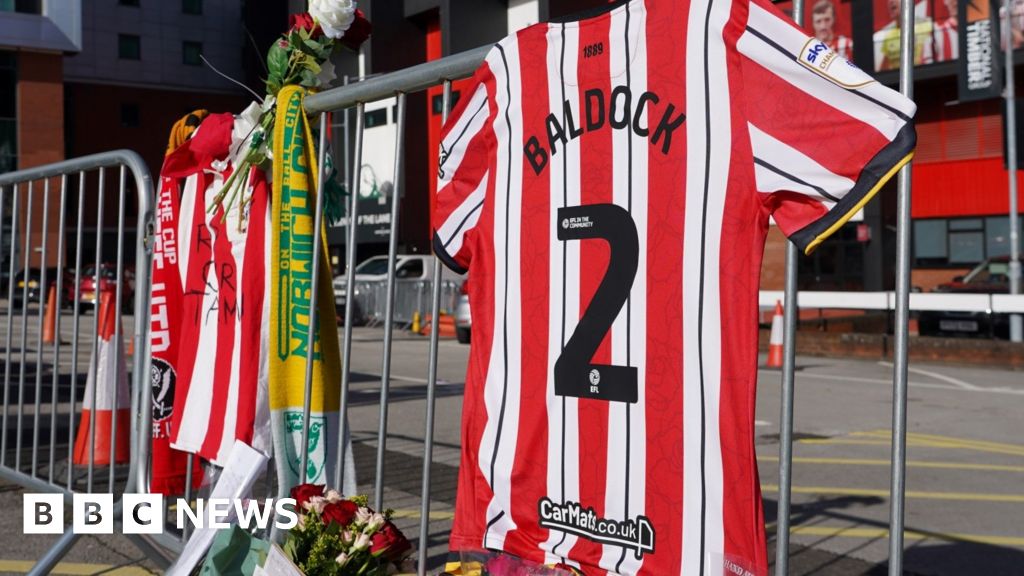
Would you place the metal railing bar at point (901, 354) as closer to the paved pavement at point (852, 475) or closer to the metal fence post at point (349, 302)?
the metal fence post at point (349, 302)

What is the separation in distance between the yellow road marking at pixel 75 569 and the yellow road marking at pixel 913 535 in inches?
118

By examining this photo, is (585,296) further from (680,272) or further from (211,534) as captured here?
(211,534)

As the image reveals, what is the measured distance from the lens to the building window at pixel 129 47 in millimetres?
53750

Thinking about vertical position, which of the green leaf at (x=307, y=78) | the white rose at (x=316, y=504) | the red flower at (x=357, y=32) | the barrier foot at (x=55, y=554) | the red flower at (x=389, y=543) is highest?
the red flower at (x=357, y=32)

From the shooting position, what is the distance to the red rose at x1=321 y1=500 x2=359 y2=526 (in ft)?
9.23

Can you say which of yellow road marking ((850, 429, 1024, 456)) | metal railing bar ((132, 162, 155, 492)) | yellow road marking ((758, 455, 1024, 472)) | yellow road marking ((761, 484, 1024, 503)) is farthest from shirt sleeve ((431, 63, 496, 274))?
yellow road marking ((850, 429, 1024, 456))

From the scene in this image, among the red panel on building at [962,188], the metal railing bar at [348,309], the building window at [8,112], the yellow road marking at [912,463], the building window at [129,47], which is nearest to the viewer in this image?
the metal railing bar at [348,309]

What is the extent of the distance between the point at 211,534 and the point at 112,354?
2.22 m

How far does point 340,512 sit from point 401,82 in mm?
1223

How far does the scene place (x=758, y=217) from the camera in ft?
7.38

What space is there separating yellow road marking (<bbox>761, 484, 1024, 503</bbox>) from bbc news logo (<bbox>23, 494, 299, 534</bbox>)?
354cm

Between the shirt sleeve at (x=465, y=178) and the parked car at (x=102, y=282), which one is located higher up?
the shirt sleeve at (x=465, y=178)

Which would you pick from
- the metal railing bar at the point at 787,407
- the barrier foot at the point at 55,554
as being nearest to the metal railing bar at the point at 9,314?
the barrier foot at the point at 55,554

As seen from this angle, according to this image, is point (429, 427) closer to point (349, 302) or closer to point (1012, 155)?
point (349, 302)
